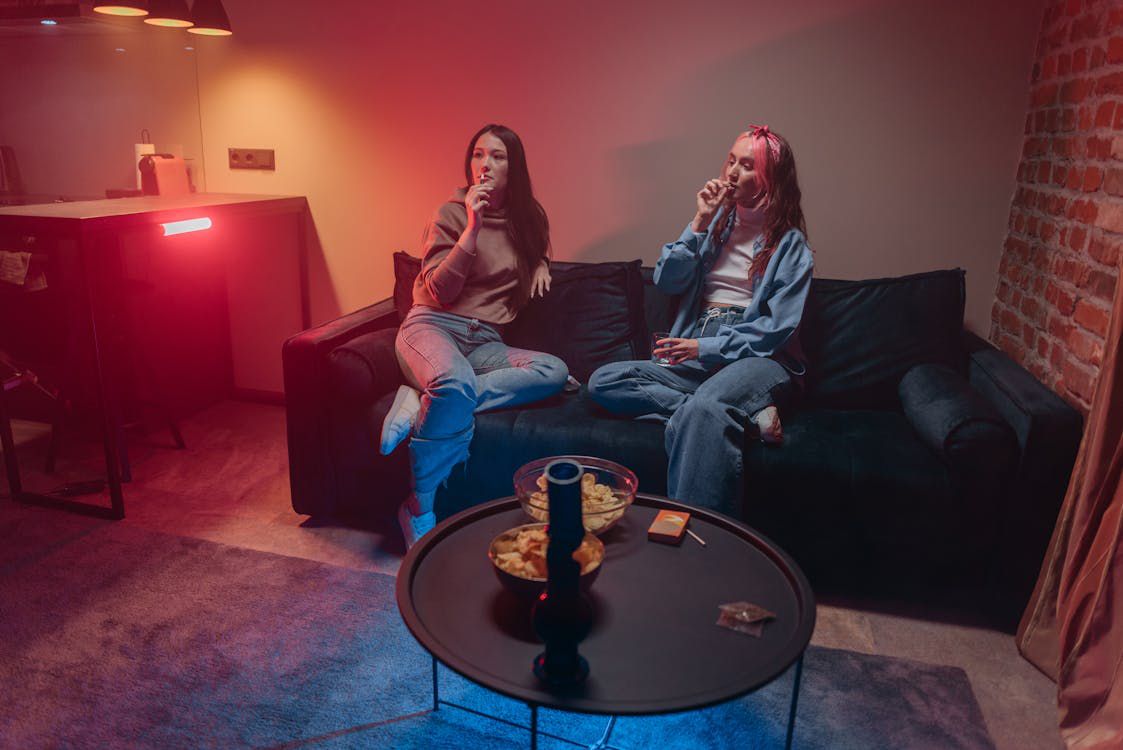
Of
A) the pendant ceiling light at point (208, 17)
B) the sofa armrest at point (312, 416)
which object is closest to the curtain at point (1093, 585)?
the sofa armrest at point (312, 416)

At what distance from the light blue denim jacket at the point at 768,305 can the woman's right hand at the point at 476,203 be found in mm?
593

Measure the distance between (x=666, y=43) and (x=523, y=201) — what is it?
803 mm

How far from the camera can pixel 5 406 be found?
8.00 ft

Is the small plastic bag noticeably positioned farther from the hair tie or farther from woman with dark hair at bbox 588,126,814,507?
the hair tie

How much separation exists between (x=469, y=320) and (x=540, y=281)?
0.28m

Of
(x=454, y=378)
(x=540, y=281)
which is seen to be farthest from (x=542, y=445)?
(x=540, y=281)

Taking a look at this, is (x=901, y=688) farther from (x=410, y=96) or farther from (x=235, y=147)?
(x=235, y=147)

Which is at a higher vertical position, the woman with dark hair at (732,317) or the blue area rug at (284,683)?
the woman with dark hair at (732,317)

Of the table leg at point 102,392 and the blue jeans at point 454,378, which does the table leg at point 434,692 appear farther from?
the table leg at point 102,392

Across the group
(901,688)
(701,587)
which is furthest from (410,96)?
A: (901,688)

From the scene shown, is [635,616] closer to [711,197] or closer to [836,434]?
[836,434]

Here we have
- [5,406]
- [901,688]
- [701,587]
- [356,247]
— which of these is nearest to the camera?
[701,587]

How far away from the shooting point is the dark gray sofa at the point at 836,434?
1916 millimetres

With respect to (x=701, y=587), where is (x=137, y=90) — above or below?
above
